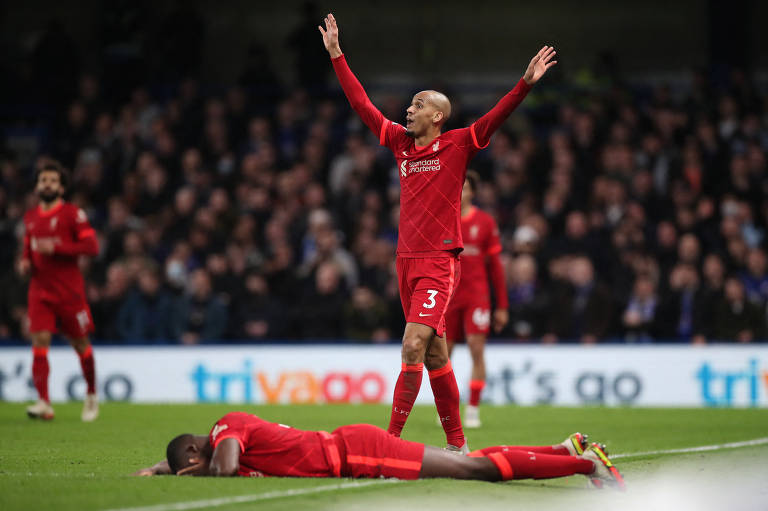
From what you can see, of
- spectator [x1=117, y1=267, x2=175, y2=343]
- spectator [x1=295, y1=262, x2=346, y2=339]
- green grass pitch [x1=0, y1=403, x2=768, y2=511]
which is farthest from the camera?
spectator [x1=117, y1=267, x2=175, y2=343]

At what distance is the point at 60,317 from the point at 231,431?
5.80 meters

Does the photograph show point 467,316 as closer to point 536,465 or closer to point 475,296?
point 475,296

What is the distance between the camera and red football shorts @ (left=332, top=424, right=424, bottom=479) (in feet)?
22.2

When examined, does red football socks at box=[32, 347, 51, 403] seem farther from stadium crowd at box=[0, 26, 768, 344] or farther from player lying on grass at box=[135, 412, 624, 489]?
player lying on grass at box=[135, 412, 624, 489]

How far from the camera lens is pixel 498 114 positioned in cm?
785

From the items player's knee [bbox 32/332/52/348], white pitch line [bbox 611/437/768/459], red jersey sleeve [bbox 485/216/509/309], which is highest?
red jersey sleeve [bbox 485/216/509/309]

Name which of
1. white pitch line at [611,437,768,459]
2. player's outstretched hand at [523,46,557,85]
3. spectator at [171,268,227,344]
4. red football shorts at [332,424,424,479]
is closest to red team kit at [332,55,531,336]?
player's outstretched hand at [523,46,557,85]

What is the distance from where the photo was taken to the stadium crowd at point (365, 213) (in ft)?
51.8

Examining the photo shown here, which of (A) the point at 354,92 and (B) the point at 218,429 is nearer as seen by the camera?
(B) the point at 218,429

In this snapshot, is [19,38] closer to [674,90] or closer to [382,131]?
[674,90]

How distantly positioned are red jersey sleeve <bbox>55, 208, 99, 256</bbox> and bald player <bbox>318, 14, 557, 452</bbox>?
448 cm

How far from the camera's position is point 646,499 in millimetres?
6668

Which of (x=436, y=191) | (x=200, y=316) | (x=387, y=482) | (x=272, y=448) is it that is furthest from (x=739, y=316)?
(x=272, y=448)

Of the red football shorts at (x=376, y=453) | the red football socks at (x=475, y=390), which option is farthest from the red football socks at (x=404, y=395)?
the red football socks at (x=475, y=390)
